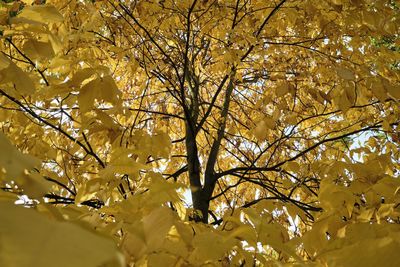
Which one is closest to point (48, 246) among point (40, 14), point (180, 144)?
point (40, 14)

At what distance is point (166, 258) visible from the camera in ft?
2.65

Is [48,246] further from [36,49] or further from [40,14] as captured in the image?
[36,49]

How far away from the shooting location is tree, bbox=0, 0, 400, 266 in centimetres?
74

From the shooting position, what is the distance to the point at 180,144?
3812 millimetres

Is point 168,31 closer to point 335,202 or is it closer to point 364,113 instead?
point 364,113

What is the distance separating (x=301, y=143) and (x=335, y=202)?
8.32 feet

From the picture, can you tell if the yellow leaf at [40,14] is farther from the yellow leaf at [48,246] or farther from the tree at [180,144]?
the yellow leaf at [48,246]

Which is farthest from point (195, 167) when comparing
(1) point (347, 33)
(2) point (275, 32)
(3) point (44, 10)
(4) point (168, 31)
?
(3) point (44, 10)

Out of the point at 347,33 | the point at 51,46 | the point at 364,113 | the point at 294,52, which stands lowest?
the point at 51,46

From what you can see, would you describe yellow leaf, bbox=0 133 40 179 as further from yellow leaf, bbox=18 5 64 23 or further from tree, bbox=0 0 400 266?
yellow leaf, bbox=18 5 64 23

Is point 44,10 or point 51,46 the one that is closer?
point 44,10

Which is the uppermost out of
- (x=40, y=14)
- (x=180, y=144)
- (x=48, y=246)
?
(x=180, y=144)

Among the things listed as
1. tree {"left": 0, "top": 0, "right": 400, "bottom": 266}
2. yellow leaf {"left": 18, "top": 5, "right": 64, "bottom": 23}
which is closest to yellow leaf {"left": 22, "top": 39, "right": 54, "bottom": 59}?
tree {"left": 0, "top": 0, "right": 400, "bottom": 266}

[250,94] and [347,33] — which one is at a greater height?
[250,94]
